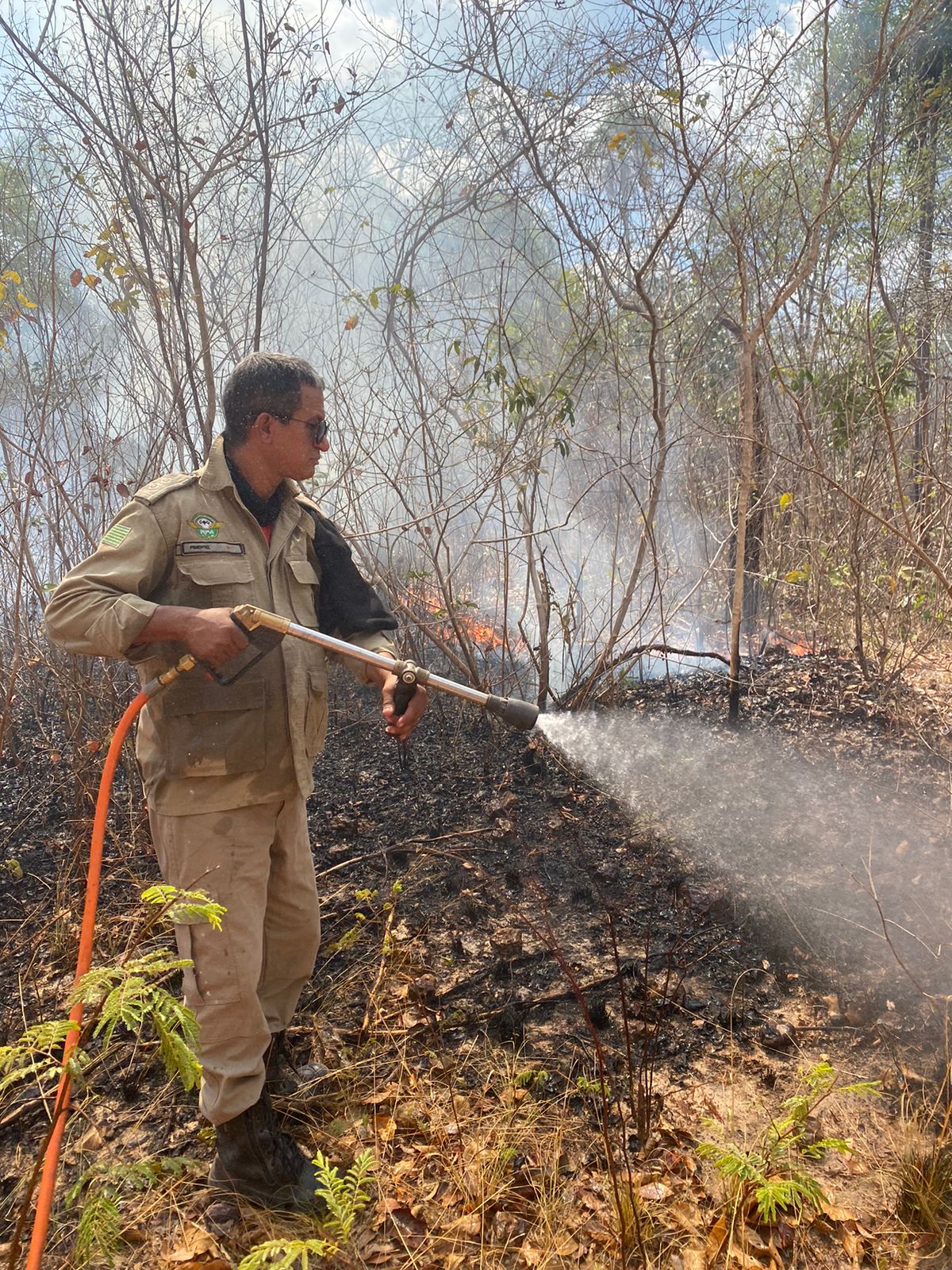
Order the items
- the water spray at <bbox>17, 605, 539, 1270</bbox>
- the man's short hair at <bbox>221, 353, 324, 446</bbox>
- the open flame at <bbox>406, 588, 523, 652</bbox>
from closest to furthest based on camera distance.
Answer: the water spray at <bbox>17, 605, 539, 1270</bbox> → the man's short hair at <bbox>221, 353, 324, 446</bbox> → the open flame at <bbox>406, 588, 523, 652</bbox>

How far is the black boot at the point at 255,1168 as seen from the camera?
7.11ft

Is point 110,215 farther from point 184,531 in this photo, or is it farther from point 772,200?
point 772,200

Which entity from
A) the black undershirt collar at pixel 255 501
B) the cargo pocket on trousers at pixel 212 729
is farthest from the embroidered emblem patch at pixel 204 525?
the cargo pocket on trousers at pixel 212 729

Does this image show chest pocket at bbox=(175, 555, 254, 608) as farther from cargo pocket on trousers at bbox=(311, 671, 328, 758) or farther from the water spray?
cargo pocket on trousers at bbox=(311, 671, 328, 758)

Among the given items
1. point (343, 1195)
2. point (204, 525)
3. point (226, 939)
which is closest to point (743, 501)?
point (204, 525)

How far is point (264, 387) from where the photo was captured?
2.33 meters

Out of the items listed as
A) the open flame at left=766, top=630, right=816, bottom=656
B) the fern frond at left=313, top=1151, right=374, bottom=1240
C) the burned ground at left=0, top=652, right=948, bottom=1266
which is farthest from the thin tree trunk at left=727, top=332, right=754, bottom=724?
the fern frond at left=313, top=1151, right=374, bottom=1240

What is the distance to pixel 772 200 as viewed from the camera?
546cm

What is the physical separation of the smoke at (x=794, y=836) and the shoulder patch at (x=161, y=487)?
2459mm

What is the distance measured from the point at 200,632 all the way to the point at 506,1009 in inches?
74.1

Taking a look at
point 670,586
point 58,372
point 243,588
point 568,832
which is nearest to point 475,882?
point 568,832

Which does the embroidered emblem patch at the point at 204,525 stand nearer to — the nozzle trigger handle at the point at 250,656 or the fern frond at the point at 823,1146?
the nozzle trigger handle at the point at 250,656

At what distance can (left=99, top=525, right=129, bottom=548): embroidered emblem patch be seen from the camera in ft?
6.95

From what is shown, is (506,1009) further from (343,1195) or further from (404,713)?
(404,713)
